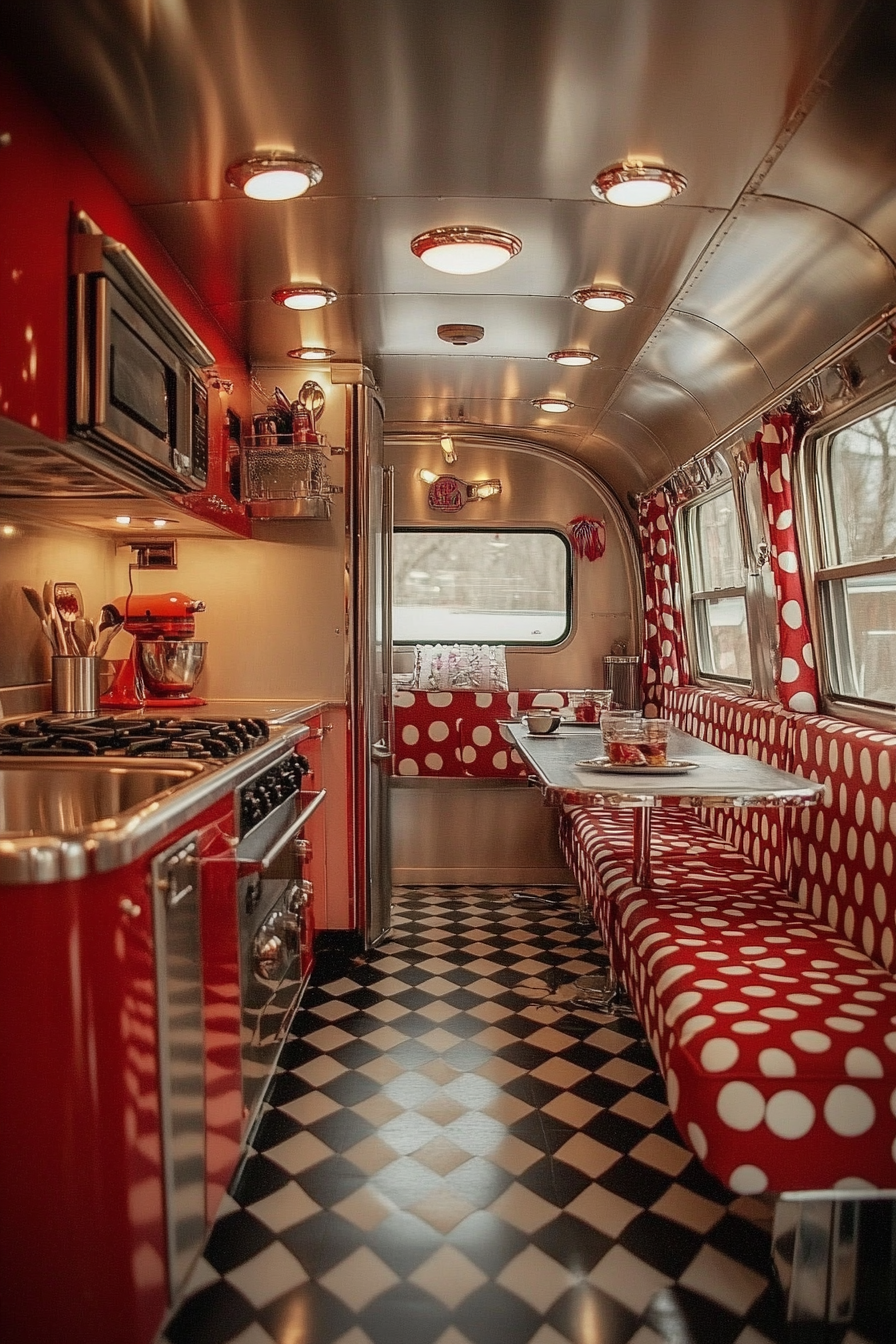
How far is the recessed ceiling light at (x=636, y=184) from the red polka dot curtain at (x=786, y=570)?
1381 mm

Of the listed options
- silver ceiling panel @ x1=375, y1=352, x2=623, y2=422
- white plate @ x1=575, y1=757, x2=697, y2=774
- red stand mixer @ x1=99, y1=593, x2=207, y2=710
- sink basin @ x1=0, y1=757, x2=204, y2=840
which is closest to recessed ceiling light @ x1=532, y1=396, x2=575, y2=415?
silver ceiling panel @ x1=375, y1=352, x2=623, y2=422

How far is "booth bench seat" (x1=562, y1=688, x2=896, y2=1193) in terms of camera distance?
206cm

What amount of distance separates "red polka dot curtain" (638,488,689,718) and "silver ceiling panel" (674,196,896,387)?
2092mm

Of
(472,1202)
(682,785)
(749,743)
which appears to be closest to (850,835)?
(682,785)

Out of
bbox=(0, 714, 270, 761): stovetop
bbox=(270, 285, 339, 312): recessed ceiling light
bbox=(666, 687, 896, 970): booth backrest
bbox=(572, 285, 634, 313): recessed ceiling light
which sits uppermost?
bbox=(270, 285, 339, 312): recessed ceiling light

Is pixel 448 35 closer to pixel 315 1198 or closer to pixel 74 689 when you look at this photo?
pixel 74 689

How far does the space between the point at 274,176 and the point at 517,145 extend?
2.19 ft

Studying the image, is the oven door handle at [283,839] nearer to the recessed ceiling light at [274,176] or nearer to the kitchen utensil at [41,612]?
the kitchen utensil at [41,612]

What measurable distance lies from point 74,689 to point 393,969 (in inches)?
72.6

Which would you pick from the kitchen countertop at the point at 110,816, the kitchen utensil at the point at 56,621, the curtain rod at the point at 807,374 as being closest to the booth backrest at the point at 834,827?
the curtain rod at the point at 807,374

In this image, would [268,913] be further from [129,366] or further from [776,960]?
[129,366]

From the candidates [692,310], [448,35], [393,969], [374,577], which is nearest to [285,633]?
[374,577]

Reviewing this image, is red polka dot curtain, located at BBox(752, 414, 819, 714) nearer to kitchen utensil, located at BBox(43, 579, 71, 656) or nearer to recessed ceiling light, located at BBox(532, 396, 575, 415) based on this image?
recessed ceiling light, located at BBox(532, 396, 575, 415)

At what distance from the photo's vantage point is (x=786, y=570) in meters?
4.02
